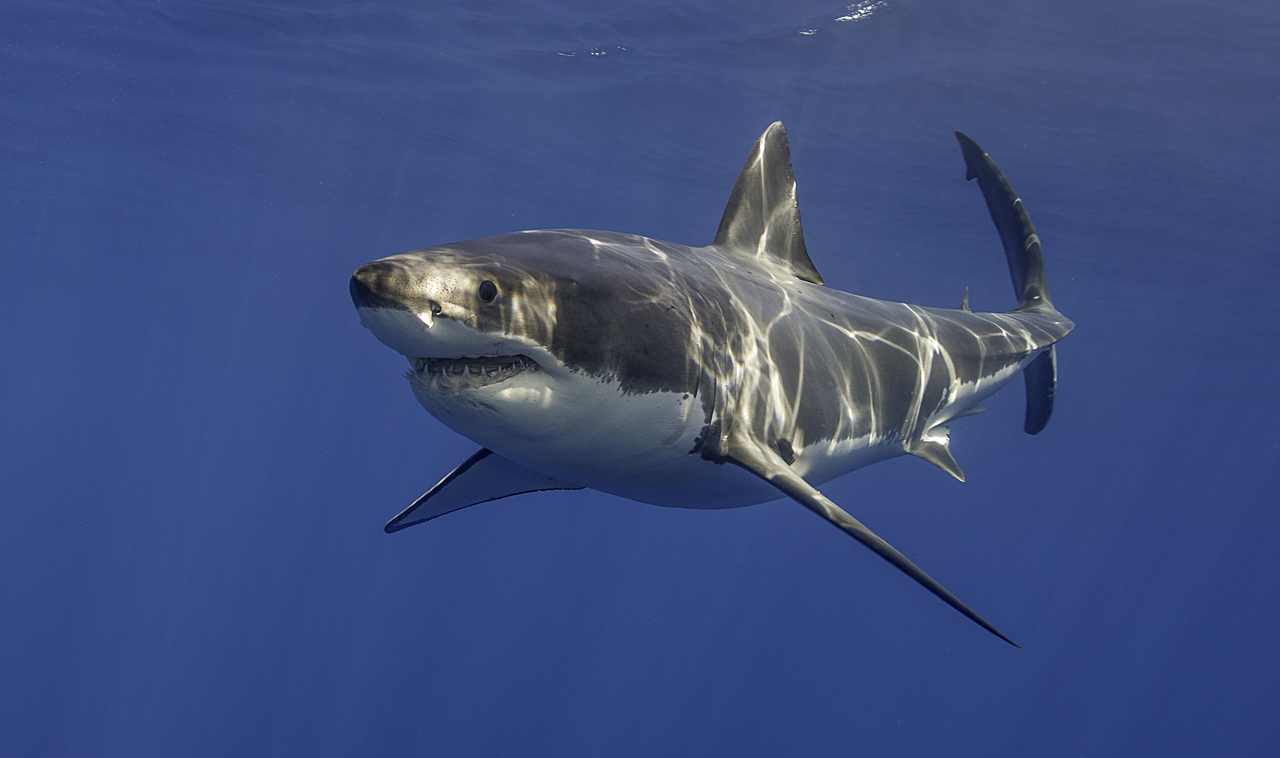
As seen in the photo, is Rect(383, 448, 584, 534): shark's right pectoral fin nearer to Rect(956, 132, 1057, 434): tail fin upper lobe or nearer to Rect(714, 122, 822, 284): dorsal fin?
Rect(714, 122, 822, 284): dorsal fin

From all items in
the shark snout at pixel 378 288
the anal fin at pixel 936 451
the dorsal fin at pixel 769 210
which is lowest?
the anal fin at pixel 936 451

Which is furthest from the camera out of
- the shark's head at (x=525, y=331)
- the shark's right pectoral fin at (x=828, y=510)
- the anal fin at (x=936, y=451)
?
the anal fin at (x=936, y=451)

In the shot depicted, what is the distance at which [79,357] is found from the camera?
62594 millimetres

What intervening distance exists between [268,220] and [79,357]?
164 feet

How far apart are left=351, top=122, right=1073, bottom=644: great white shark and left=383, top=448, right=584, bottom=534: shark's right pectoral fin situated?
17 mm

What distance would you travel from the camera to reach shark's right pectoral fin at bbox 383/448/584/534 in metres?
3.89

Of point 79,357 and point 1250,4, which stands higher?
point 1250,4

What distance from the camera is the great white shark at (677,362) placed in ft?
7.06

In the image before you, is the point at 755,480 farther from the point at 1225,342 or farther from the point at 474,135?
the point at 1225,342

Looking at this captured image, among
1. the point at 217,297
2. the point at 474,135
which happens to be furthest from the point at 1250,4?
the point at 217,297

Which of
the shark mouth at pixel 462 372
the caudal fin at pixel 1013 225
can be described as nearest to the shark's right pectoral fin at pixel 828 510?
the shark mouth at pixel 462 372

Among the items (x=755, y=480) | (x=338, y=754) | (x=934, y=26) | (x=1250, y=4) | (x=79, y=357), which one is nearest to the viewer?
(x=755, y=480)

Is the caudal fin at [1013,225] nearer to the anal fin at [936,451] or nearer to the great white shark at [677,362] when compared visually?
the great white shark at [677,362]

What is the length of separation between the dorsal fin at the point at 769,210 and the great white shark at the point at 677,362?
0.01m
